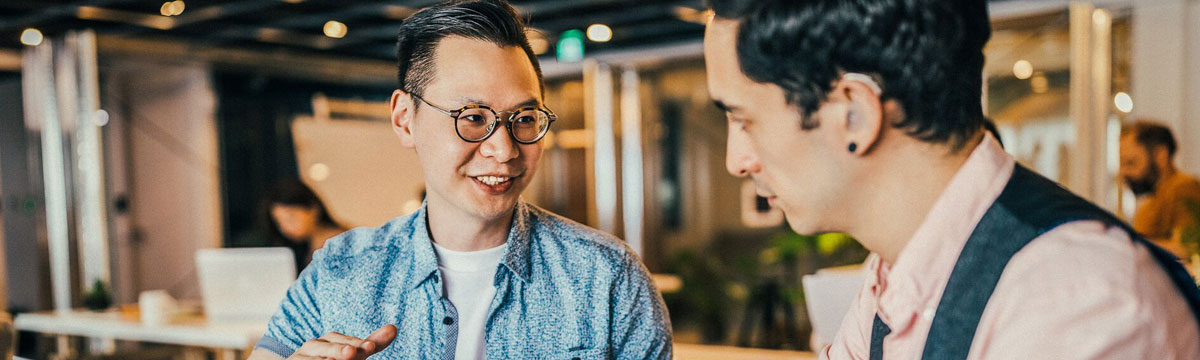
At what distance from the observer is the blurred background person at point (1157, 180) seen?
4.45 m

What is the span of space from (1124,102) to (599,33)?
12.7 feet

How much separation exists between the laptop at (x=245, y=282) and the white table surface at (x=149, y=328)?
6 centimetres

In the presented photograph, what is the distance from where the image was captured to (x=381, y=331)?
1.23m

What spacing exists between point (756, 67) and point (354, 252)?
3.13ft

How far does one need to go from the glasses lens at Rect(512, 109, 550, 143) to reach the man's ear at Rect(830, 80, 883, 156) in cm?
69

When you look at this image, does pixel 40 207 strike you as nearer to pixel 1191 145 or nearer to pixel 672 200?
pixel 672 200

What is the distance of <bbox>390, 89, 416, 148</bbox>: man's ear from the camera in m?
1.55

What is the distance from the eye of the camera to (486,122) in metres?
1.46

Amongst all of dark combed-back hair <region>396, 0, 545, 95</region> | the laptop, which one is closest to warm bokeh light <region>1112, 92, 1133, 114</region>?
the laptop

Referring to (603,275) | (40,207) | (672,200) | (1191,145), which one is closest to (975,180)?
(603,275)

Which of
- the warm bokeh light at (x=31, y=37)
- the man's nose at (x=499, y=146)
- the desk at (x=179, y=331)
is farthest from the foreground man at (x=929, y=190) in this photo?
the warm bokeh light at (x=31, y=37)

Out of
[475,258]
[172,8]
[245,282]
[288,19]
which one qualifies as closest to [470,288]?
[475,258]

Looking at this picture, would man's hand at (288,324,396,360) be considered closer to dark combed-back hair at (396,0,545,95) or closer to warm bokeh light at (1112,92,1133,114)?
dark combed-back hair at (396,0,545,95)

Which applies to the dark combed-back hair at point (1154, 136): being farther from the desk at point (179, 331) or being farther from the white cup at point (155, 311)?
the white cup at point (155, 311)
